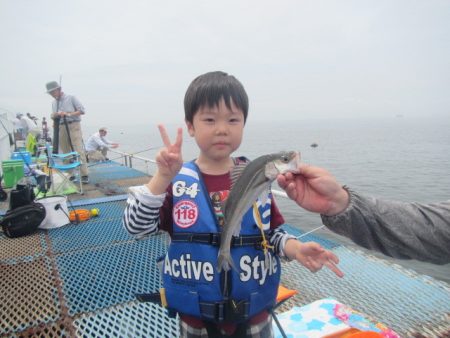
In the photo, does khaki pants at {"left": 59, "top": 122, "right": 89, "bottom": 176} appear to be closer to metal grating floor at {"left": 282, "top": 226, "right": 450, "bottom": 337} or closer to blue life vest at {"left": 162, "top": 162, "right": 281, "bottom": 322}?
metal grating floor at {"left": 282, "top": 226, "right": 450, "bottom": 337}

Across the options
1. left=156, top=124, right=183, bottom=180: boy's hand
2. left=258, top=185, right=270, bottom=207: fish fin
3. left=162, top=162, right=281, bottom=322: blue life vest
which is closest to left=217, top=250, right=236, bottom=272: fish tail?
left=162, top=162, right=281, bottom=322: blue life vest

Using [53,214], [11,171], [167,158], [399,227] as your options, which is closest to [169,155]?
[167,158]

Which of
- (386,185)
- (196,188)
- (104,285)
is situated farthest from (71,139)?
→ (386,185)

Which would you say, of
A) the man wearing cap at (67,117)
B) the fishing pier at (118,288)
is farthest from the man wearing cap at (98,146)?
the fishing pier at (118,288)

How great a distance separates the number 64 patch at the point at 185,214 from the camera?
2436 millimetres

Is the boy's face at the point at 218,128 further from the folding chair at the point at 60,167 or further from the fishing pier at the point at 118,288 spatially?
the folding chair at the point at 60,167

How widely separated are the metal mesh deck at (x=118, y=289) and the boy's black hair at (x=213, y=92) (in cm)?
238

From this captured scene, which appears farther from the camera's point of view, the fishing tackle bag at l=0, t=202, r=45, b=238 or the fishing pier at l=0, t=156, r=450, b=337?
the fishing tackle bag at l=0, t=202, r=45, b=238

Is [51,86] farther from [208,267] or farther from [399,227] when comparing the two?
[399,227]

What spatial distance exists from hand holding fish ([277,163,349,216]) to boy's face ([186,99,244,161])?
66cm

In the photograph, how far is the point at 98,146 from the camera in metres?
18.2

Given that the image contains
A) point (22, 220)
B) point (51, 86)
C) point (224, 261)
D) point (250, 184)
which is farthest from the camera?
point (51, 86)

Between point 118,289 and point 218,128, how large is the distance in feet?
9.02

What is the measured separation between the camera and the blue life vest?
7.58ft
